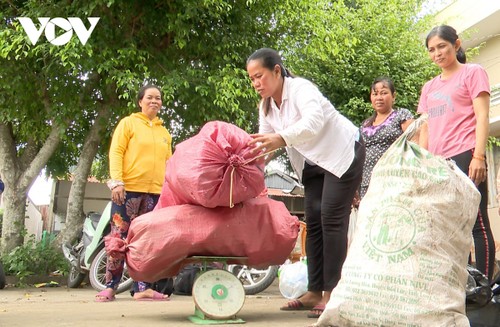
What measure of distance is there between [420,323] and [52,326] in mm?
1687

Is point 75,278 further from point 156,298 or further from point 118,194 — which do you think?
point 118,194

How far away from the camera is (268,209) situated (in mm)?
2977

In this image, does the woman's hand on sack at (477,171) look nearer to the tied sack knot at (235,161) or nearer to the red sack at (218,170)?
the red sack at (218,170)

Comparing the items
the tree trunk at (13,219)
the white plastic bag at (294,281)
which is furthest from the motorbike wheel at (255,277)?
the tree trunk at (13,219)


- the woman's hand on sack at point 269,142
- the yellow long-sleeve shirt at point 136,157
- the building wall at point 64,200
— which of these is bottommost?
the woman's hand on sack at point 269,142

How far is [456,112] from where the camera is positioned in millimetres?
3051

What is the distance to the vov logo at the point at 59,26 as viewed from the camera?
6.81 m

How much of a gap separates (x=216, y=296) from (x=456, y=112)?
1580mm

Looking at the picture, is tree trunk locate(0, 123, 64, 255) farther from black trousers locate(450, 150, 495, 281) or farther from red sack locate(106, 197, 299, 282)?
black trousers locate(450, 150, 495, 281)

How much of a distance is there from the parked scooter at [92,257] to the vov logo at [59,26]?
83.5 inches

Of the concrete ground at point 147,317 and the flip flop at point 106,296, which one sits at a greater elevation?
the flip flop at point 106,296

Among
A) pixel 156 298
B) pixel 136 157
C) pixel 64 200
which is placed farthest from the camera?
pixel 64 200

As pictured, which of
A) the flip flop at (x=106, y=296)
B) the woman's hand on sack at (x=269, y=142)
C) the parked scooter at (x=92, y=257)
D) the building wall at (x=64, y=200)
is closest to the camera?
the woman's hand on sack at (x=269, y=142)

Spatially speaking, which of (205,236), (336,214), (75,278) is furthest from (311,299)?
(75,278)
